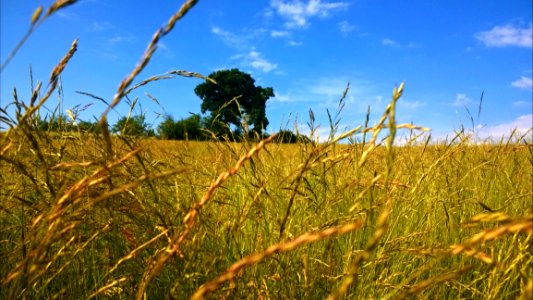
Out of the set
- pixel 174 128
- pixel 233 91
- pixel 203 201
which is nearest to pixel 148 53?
pixel 203 201

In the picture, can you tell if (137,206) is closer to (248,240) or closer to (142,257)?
(142,257)

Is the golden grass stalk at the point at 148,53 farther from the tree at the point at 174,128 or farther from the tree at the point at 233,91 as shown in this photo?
the tree at the point at 233,91

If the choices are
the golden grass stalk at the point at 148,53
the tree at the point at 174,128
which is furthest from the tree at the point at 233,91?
the golden grass stalk at the point at 148,53

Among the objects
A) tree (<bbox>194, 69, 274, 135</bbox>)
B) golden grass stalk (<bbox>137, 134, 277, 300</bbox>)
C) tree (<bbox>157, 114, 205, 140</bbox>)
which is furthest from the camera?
tree (<bbox>194, 69, 274, 135</bbox>)

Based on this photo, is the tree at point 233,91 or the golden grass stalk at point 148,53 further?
the tree at point 233,91

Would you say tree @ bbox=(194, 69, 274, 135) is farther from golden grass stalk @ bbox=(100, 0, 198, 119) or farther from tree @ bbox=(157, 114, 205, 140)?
golden grass stalk @ bbox=(100, 0, 198, 119)

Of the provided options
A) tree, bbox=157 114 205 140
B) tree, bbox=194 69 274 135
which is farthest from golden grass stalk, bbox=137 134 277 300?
tree, bbox=194 69 274 135

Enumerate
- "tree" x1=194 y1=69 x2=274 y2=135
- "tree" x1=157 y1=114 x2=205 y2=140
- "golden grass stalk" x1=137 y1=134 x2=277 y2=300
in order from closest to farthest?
"golden grass stalk" x1=137 y1=134 x2=277 y2=300
"tree" x1=157 y1=114 x2=205 y2=140
"tree" x1=194 y1=69 x2=274 y2=135

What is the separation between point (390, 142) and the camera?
0.86 metres

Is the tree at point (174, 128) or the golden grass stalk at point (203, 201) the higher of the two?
the tree at point (174, 128)

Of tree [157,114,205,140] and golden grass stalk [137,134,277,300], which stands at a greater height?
tree [157,114,205,140]

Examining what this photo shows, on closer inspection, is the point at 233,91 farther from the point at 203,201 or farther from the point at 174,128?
the point at 203,201

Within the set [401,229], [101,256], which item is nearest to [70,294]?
[101,256]

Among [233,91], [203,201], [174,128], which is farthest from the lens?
[233,91]
